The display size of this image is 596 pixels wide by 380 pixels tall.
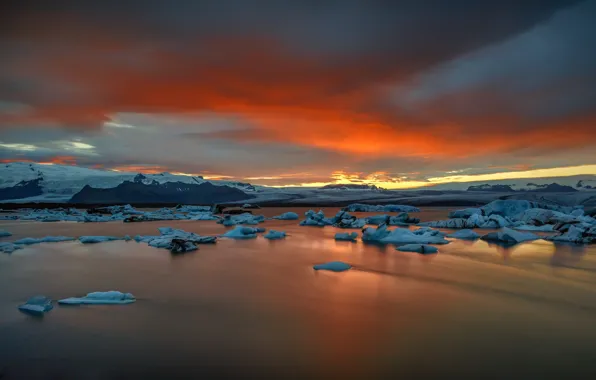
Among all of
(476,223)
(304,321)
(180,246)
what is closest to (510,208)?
(476,223)

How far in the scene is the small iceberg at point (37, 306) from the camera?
5180 mm

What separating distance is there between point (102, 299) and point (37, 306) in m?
0.82

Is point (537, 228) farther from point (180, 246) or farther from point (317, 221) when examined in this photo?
point (180, 246)

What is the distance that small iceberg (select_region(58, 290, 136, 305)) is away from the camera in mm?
5586

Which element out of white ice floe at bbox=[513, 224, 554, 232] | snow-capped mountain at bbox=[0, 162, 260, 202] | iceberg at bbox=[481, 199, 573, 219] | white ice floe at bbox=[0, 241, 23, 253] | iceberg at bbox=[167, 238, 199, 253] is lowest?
white ice floe at bbox=[0, 241, 23, 253]

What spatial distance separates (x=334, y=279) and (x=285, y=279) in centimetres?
104

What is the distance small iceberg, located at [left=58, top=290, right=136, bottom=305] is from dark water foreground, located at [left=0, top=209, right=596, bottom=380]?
0.20 meters

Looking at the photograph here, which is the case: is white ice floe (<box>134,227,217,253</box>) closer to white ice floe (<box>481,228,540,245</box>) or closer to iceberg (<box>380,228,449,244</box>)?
iceberg (<box>380,228,449,244</box>)

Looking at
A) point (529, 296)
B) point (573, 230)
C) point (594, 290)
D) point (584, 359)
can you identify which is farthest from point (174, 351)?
point (573, 230)

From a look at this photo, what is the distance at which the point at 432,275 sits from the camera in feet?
26.3

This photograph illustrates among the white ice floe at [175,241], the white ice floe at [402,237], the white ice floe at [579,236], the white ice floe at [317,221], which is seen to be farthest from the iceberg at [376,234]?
the white ice floe at [317,221]

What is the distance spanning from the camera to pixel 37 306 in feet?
17.2

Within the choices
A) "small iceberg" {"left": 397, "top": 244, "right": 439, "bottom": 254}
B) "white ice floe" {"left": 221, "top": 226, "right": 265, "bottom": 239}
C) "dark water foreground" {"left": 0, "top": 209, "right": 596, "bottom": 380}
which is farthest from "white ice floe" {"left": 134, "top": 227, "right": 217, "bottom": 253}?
"small iceberg" {"left": 397, "top": 244, "right": 439, "bottom": 254}

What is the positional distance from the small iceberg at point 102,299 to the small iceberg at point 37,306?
10.4 inches
